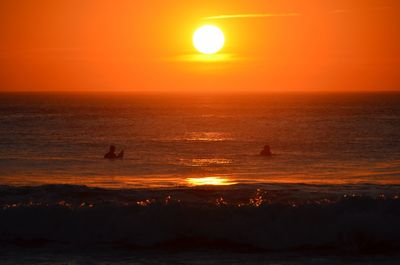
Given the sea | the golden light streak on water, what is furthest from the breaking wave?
the golden light streak on water

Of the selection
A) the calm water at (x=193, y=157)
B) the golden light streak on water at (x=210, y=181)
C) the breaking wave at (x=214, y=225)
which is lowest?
the breaking wave at (x=214, y=225)

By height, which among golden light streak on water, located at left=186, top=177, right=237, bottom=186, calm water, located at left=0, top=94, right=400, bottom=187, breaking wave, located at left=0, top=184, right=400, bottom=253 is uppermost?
calm water, located at left=0, top=94, right=400, bottom=187

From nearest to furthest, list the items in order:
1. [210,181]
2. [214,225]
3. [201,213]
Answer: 1. [214,225]
2. [201,213]
3. [210,181]

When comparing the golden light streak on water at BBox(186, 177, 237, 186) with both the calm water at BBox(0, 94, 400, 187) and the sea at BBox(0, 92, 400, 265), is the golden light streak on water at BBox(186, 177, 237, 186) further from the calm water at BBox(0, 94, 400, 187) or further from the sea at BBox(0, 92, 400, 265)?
the calm water at BBox(0, 94, 400, 187)

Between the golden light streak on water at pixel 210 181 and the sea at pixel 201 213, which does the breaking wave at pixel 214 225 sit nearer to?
the sea at pixel 201 213

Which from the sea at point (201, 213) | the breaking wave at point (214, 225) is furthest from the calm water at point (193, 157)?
the breaking wave at point (214, 225)

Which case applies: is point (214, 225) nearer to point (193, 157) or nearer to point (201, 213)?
point (201, 213)

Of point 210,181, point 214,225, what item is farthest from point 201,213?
point 210,181

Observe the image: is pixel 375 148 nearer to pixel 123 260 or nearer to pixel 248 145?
pixel 248 145

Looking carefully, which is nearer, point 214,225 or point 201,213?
point 214,225

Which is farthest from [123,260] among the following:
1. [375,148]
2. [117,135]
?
[117,135]

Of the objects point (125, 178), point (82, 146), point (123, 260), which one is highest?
point (82, 146)

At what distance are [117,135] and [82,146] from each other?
47.7 feet

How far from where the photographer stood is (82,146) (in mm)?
54656
